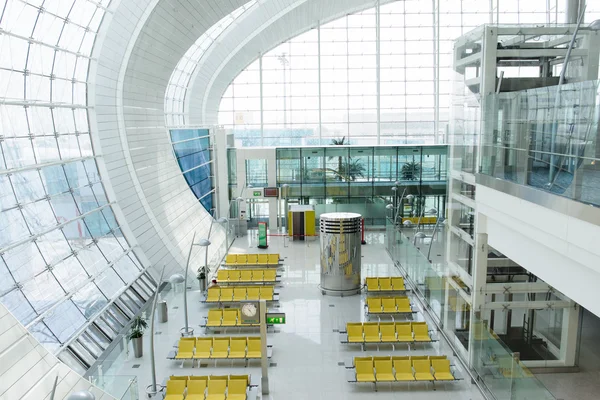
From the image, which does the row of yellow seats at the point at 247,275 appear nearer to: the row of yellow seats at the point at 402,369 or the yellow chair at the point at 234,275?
the yellow chair at the point at 234,275

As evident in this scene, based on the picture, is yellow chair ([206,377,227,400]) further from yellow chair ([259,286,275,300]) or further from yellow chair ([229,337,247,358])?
yellow chair ([259,286,275,300])

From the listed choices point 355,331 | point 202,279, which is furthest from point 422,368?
point 202,279

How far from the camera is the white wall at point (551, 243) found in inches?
301

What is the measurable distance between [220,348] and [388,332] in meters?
4.30

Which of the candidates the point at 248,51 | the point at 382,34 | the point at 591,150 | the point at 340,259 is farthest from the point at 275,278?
the point at 382,34

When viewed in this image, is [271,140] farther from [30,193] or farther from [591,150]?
[591,150]

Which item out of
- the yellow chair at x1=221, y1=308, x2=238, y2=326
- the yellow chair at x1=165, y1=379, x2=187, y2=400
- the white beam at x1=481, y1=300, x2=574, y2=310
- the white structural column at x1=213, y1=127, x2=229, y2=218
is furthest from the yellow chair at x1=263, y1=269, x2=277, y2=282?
the white structural column at x1=213, y1=127, x2=229, y2=218

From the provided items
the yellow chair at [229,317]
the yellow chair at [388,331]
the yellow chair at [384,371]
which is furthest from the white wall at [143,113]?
the yellow chair at [384,371]

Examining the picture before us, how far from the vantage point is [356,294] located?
1961 cm

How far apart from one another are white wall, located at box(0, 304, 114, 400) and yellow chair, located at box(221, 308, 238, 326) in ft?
16.5

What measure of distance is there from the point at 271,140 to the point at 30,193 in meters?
26.7

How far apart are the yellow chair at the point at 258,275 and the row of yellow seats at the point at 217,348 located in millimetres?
6181

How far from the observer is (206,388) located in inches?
483

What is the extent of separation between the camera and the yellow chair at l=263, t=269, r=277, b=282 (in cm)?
2077
